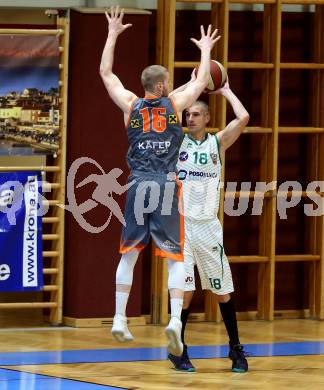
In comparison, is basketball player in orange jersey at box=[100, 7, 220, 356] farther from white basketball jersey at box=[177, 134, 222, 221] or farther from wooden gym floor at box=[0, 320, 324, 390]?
white basketball jersey at box=[177, 134, 222, 221]

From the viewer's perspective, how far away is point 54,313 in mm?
9844

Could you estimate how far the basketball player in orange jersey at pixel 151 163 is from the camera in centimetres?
705

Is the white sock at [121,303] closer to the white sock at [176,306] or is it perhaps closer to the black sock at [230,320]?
the white sock at [176,306]

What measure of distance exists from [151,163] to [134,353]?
6.52 ft

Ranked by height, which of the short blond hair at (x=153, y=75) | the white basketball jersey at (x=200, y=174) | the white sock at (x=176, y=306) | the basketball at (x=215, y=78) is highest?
the basketball at (x=215, y=78)

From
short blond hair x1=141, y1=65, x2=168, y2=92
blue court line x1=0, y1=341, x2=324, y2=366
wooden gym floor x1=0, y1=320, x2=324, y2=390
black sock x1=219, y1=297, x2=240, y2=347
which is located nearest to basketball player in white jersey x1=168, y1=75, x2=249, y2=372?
black sock x1=219, y1=297, x2=240, y2=347

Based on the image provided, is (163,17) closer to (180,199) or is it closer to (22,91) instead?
(22,91)

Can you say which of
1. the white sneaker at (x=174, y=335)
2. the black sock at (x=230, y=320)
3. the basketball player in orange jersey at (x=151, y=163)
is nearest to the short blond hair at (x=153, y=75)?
the basketball player in orange jersey at (x=151, y=163)

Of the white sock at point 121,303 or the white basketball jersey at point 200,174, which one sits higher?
the white basketball jersey at point 200,174

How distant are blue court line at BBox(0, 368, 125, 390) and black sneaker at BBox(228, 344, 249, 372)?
1.01 m

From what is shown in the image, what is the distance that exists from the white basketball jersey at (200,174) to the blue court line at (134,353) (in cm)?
113

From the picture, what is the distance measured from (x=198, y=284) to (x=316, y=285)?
110 cm

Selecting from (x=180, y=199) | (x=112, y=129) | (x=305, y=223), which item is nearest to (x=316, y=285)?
(x=305, y=223)

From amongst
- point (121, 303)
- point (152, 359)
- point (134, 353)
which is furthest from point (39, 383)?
point (134, 353)
